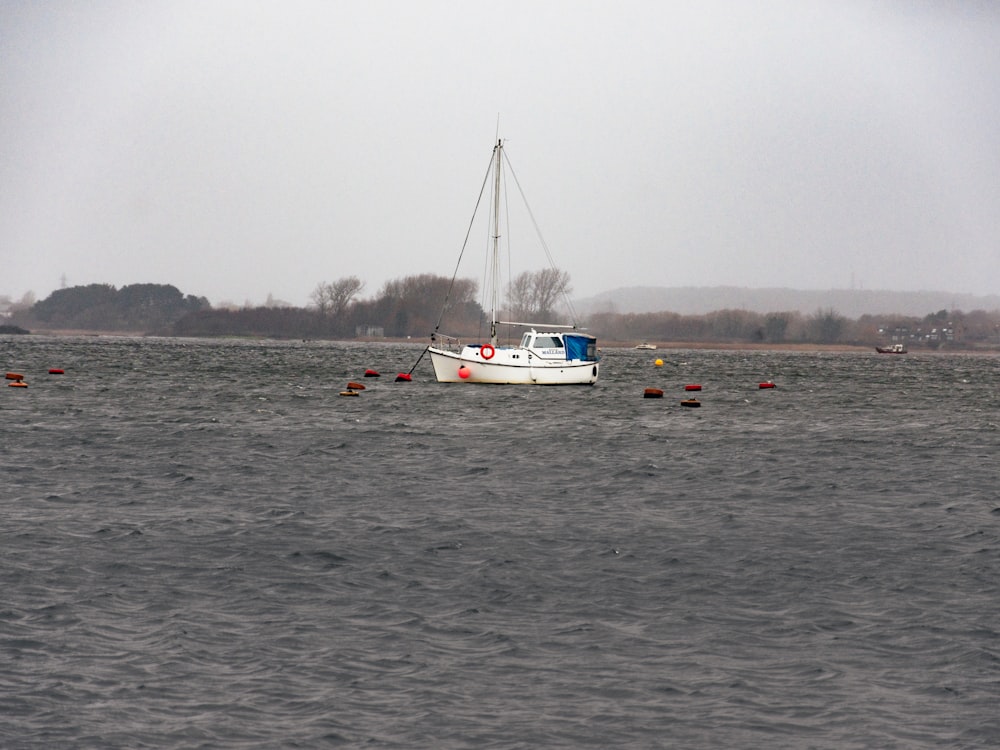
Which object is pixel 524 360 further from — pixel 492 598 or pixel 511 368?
pixel 492 598

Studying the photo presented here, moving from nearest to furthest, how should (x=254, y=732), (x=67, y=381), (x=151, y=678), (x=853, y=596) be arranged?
(x=254, y=732) → (x=151, y=678) → (x=853, y=596) → (x=67, y=381)

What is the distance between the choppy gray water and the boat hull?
35.6m

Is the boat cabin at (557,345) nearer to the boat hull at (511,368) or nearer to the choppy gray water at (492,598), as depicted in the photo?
the boat hull at (511,368)

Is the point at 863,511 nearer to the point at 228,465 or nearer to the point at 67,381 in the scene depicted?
the point at 228,465

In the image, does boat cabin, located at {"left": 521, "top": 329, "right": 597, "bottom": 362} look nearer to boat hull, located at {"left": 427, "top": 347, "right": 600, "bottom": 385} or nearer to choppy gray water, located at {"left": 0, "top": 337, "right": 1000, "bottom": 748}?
boat hull, located at {"left": 427, "top": 347, "right": 600, "bottom": 385}

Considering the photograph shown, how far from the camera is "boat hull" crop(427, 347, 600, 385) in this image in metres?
76.3

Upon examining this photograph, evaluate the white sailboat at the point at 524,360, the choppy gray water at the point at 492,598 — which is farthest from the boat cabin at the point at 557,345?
the choppy gray water at the point at 492,598

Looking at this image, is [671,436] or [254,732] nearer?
[254,732]

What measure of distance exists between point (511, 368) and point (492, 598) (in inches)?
2323

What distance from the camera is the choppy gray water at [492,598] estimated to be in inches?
484

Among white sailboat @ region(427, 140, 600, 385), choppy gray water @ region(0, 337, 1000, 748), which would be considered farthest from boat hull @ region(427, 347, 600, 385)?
choppy gray water @ region(0, 337, 1000, 748)

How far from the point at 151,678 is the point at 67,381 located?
7826cm

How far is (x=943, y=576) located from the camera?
19719 millimetres

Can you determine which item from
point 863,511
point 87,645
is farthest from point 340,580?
point 863,511
